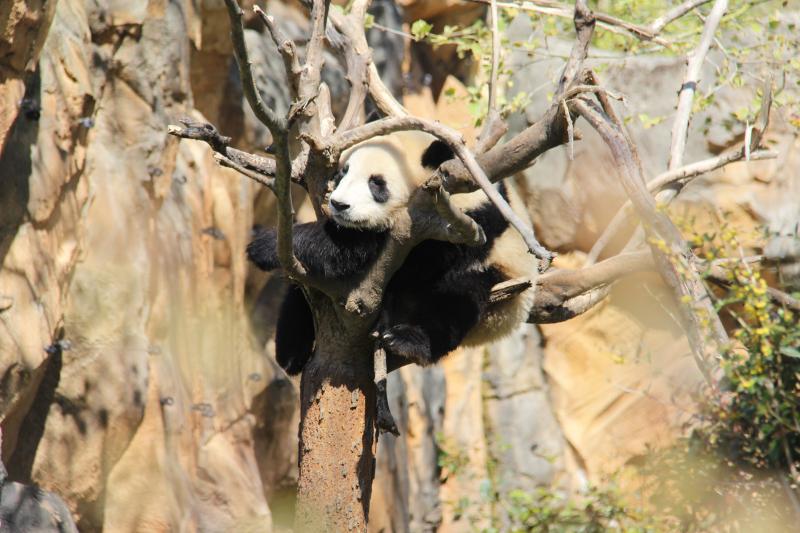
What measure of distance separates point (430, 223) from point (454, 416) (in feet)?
18.7

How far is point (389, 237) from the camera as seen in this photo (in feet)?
9.85

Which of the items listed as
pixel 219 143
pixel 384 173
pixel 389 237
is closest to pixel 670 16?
pixel 384 173

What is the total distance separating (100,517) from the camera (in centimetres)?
497

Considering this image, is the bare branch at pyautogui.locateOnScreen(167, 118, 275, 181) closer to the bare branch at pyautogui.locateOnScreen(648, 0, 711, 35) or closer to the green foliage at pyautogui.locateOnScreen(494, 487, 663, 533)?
the bare branch at pyautogui.locateOnScreen(648, 0, 711, 35)

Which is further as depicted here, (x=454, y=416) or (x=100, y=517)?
(x=454, y=416)

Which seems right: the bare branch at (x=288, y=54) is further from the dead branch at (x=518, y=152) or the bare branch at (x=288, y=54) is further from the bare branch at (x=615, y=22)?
the bare branch at (x=615, y=22)

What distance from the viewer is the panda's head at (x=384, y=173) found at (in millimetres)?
3559

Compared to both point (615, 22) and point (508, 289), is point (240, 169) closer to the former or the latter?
point (508, 289)

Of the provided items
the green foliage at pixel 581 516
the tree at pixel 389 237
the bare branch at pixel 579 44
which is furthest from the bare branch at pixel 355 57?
the green foliage at pixel 581 516

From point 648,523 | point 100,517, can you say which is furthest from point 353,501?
point 648,523

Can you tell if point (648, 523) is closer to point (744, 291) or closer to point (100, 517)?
point (744, 291)

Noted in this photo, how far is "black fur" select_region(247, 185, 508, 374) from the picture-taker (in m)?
3.16

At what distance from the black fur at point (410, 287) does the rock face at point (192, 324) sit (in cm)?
146

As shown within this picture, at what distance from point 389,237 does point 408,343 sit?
1.31ft
